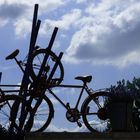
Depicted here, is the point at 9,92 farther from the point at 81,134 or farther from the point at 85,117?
the point at 81,134

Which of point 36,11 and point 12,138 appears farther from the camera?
point 36,11

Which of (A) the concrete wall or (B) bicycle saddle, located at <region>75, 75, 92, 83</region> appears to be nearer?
(A) the concrete wall

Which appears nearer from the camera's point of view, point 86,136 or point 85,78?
point 86,136

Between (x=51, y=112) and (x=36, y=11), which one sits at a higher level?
(x=36, y=11)

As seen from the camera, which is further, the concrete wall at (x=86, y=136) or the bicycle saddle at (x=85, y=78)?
the bicycle saddle at (x=85, y=78)

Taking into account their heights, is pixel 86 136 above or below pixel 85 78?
below

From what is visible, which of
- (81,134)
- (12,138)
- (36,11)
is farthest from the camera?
(36,11)

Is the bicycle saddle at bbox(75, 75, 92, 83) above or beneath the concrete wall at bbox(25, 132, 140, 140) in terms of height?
above

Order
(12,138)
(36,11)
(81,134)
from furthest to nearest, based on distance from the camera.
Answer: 1. (36,11)
2. (12,138)
3. (81,134)

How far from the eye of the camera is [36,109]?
1395cm

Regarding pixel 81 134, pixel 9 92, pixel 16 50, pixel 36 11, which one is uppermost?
pixel 36 11

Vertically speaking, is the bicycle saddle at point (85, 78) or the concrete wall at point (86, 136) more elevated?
the bicycle saddle at point (85, 78)

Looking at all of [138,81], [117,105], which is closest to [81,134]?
[117,105]

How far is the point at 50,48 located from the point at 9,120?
188 cm
